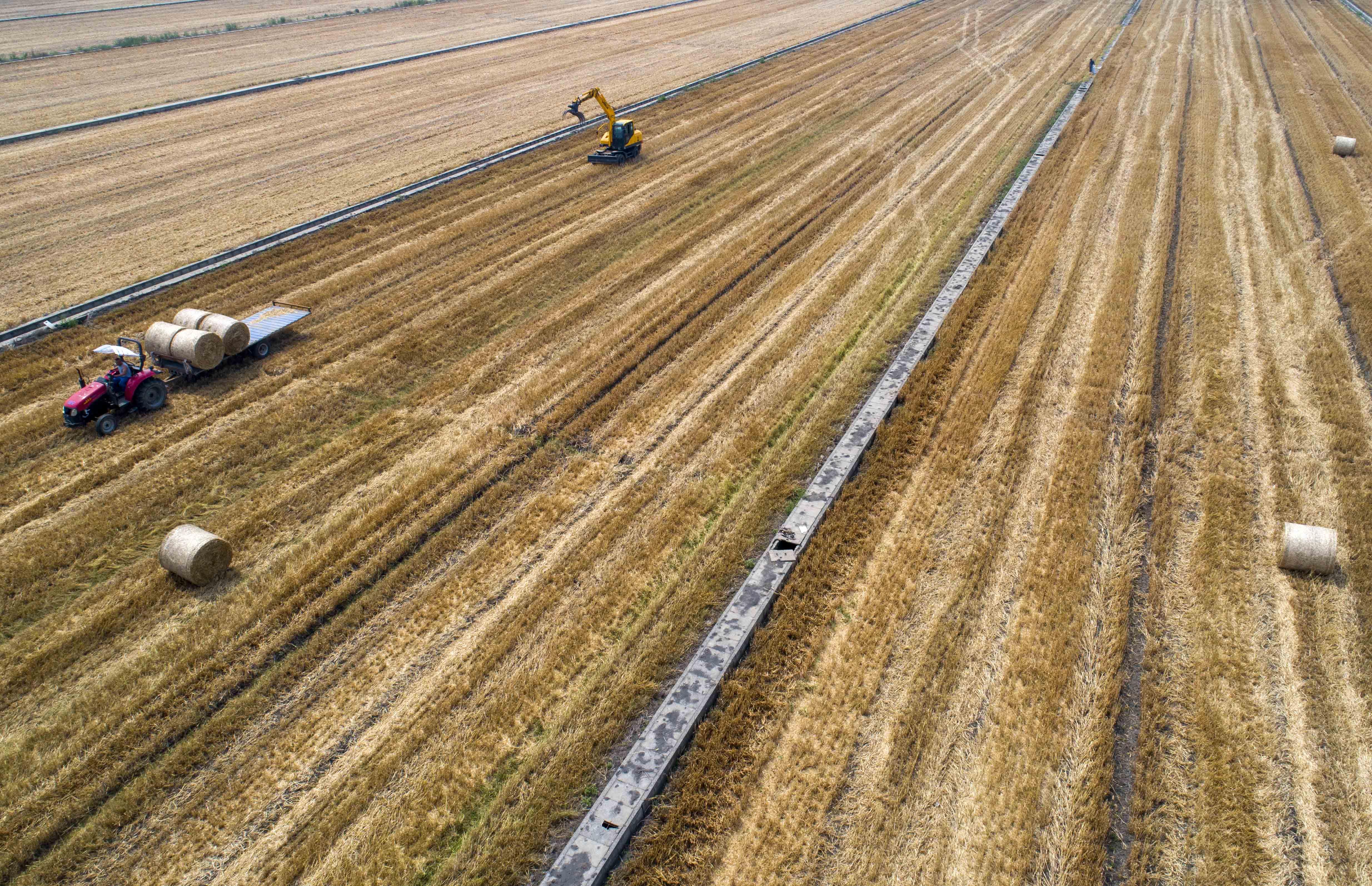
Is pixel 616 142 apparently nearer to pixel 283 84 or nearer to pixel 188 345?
pixel 188 345

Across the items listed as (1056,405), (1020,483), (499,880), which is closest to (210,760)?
(499,880)

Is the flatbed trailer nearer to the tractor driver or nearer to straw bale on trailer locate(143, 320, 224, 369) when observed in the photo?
straw bale on trailer locate(143, 320, 224, 369)

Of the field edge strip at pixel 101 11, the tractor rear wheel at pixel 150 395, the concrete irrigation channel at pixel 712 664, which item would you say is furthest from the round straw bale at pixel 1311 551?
the field edge strip at pixel 101 11

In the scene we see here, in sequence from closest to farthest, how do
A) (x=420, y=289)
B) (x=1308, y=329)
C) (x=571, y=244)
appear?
(x=1308, y=329) < (x=420, y=289) < (x=571, y=244)

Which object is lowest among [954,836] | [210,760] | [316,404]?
[954,836]

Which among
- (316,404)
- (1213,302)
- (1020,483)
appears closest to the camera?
(1020,483)

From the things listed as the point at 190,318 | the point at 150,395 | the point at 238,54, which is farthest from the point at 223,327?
the point at 238,54

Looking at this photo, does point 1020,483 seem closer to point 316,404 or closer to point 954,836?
point 954,836
